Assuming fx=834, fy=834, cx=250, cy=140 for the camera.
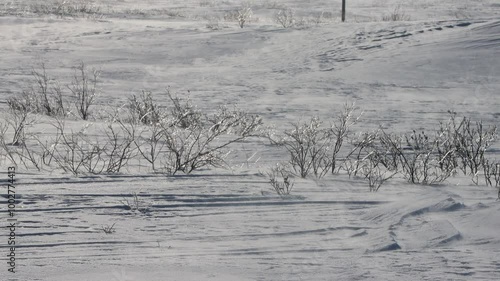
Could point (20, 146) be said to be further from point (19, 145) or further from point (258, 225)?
point (258, 225)

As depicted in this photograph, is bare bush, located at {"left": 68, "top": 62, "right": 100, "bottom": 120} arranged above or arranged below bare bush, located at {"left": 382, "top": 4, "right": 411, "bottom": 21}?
above

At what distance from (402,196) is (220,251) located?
1654 millimetres

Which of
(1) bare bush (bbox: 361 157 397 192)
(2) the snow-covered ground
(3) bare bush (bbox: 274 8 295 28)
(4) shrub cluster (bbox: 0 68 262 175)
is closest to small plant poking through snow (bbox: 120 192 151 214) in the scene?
(2) the snow-covered ground

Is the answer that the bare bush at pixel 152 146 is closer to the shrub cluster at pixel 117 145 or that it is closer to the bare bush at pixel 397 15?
the shrub cluster at pixel 117 145

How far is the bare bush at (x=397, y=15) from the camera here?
25.5 metres

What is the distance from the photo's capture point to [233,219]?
451 cm

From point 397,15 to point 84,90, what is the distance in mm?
16344

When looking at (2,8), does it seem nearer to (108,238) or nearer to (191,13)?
(191,13)

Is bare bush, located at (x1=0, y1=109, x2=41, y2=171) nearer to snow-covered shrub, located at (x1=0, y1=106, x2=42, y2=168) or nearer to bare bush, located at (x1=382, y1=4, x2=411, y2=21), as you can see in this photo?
snow-covered shrub, located at (x1=0, y1=106, x2=42, y2=168)

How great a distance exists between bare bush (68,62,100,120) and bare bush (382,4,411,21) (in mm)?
12270

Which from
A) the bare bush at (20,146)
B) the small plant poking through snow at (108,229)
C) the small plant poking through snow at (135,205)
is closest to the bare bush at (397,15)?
the bare bush at (20,146)

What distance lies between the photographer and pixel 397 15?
2566cm

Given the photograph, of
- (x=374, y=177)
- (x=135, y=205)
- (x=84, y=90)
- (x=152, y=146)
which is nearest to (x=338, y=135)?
(x=374, y=177)

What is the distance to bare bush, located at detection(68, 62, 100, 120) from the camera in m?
10.6
